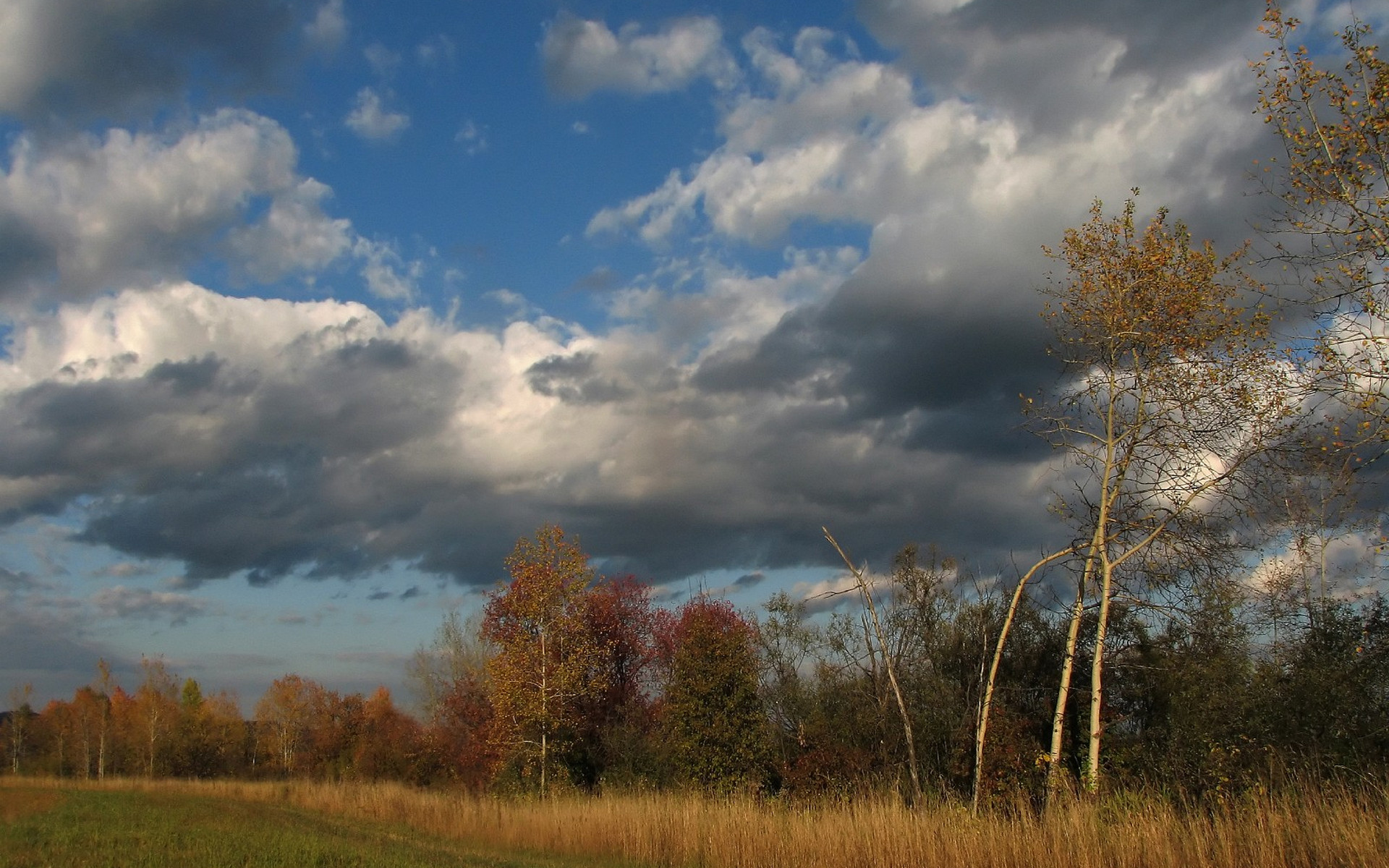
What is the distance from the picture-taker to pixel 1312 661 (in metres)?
14.5

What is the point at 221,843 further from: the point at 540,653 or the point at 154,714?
the point at 154,714

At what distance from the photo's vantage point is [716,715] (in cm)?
2456

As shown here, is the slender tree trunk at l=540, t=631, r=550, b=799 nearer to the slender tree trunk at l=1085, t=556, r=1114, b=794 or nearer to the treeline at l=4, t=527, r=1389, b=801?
the treeline at l=4, t=527, r=1389, b=801

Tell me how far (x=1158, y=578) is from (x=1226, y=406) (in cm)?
289

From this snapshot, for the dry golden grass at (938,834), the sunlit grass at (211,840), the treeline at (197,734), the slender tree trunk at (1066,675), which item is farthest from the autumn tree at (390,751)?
the slender tree trunk at (1066,675)

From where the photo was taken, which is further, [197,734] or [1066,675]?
[197,734]

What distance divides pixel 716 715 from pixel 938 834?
41.3ft

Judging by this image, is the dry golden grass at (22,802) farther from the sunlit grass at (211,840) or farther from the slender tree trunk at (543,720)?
the slender tree trunk at (543,720)

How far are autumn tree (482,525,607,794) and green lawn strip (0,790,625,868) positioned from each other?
6.06m

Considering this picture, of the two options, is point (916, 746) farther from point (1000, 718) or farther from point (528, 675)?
point (528, 675)

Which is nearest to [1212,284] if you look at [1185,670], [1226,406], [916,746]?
[1226,406]

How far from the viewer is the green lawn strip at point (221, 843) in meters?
15.7

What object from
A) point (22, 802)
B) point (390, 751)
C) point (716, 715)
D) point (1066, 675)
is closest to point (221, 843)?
point (716, 715)

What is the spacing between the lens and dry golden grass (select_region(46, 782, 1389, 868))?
8797 mm
